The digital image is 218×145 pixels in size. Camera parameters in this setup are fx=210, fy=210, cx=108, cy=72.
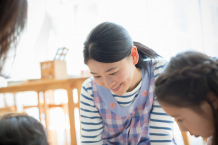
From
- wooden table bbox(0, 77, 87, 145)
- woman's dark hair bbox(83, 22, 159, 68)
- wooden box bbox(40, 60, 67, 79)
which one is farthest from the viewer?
wooden box bbox(40, 60, 67, 79)

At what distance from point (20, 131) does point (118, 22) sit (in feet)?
8.80

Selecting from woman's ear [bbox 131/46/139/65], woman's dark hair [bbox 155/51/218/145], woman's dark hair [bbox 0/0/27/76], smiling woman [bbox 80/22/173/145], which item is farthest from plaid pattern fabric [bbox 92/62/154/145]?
woman's dark hair [bbox 0/0/27/76]

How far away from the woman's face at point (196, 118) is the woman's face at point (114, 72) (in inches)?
9.3

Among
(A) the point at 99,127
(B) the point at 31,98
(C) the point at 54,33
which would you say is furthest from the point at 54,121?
(A) the point at 99,127

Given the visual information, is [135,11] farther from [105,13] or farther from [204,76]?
[204,76]

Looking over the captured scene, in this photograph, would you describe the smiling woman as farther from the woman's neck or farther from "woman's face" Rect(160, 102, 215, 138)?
"woman's face" Rect(160, 102, 215, 138)

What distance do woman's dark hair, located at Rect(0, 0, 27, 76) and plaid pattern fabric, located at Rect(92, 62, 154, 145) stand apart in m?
0.48

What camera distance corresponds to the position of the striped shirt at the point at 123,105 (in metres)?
0.92

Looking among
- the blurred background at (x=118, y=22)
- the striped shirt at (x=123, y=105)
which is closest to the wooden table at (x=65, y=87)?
the blurred background at (x=118, y=22)

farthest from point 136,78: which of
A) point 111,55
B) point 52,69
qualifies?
point 52,69

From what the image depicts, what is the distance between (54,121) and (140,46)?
2.72 metres

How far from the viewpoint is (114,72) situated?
0.81 meters

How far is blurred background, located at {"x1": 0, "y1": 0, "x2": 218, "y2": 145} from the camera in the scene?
96.9 inches

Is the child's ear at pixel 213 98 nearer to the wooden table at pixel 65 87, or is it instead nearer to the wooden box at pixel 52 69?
the wooden table at pixel 65 87
